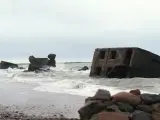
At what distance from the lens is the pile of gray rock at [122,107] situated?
18.2 ft

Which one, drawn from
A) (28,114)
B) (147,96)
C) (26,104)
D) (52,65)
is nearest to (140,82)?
(26,104)

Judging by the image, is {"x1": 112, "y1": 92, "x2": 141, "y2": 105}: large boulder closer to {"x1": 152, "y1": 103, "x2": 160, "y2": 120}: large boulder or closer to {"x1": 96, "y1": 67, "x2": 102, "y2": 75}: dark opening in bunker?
{"x1": 152, "y1": 103, "x2": 160, "y2": 120}: large boulder

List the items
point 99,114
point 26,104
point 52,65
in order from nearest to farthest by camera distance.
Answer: point 99,114, point 26,104, point 52,65

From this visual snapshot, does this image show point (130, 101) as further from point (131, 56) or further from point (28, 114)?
point (131, 56)

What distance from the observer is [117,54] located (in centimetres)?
2042

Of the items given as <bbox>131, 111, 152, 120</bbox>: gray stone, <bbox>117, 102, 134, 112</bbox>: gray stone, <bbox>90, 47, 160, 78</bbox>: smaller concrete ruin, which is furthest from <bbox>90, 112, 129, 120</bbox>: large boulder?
<bbox>90, 47, 160, 78</bbox>: smaller concrete ruin

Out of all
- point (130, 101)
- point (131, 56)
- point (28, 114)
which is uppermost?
point (131, 56)

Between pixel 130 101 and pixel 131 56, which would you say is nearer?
pixel 130 101

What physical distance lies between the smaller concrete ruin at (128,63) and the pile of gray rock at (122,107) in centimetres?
1313

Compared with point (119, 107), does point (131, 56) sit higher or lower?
higher

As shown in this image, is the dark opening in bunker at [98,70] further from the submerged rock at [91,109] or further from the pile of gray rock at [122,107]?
the submerged rock at [91,109]

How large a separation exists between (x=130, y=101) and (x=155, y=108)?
52 centimetres

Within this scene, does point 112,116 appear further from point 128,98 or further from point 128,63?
point 128,63

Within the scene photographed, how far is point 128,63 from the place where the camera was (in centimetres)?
1989
